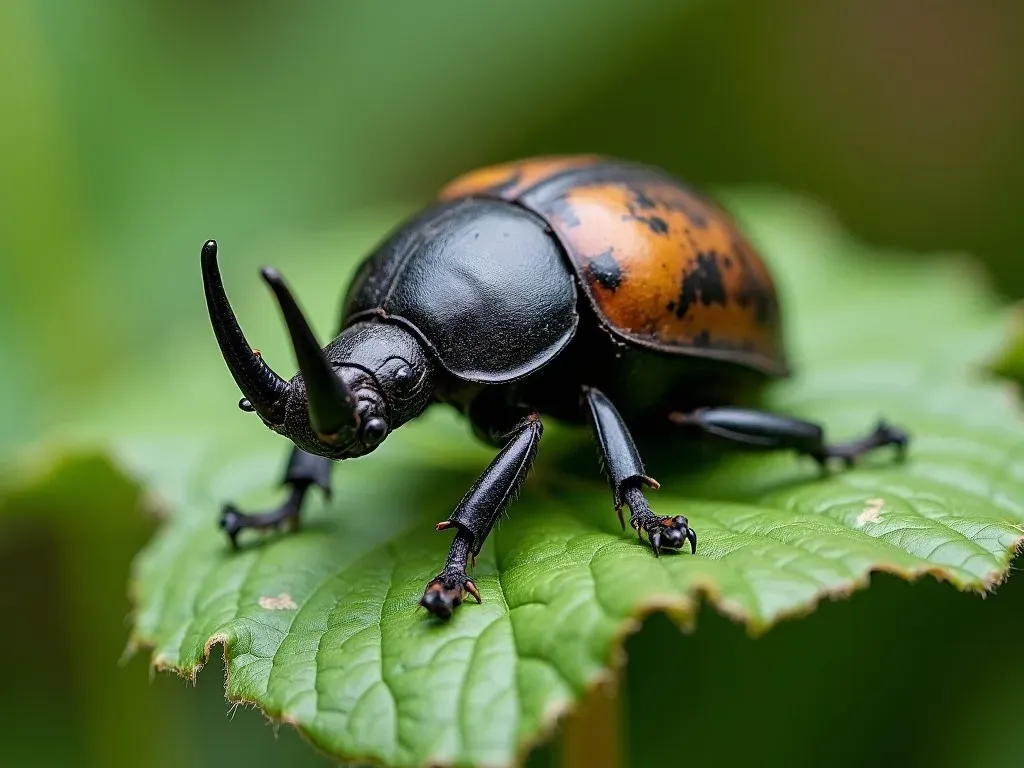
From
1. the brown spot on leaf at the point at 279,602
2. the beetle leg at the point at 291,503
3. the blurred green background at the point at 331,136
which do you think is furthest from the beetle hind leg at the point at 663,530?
the blurred green background at the point at 331,136

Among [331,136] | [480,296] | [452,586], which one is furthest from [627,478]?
[331,136]

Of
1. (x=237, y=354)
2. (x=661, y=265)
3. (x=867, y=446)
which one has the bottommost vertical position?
(x=867, y=446)

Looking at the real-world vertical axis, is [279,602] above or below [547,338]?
below

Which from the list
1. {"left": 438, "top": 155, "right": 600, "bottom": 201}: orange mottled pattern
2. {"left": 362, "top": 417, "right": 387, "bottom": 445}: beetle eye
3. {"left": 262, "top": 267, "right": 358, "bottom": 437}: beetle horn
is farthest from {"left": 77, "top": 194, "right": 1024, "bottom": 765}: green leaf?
{"left": 438, "top": 155, "right": 600, "bottom": 201}: orange mottled pattern

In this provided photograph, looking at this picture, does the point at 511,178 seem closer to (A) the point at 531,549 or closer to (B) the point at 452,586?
(A) the point at 531,549

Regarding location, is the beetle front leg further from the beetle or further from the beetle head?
the beetle head

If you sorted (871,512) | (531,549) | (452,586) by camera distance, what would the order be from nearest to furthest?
1. (452,586)
2. (531,549)
3. (871,512)

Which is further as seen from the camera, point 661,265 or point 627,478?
point 661,265
